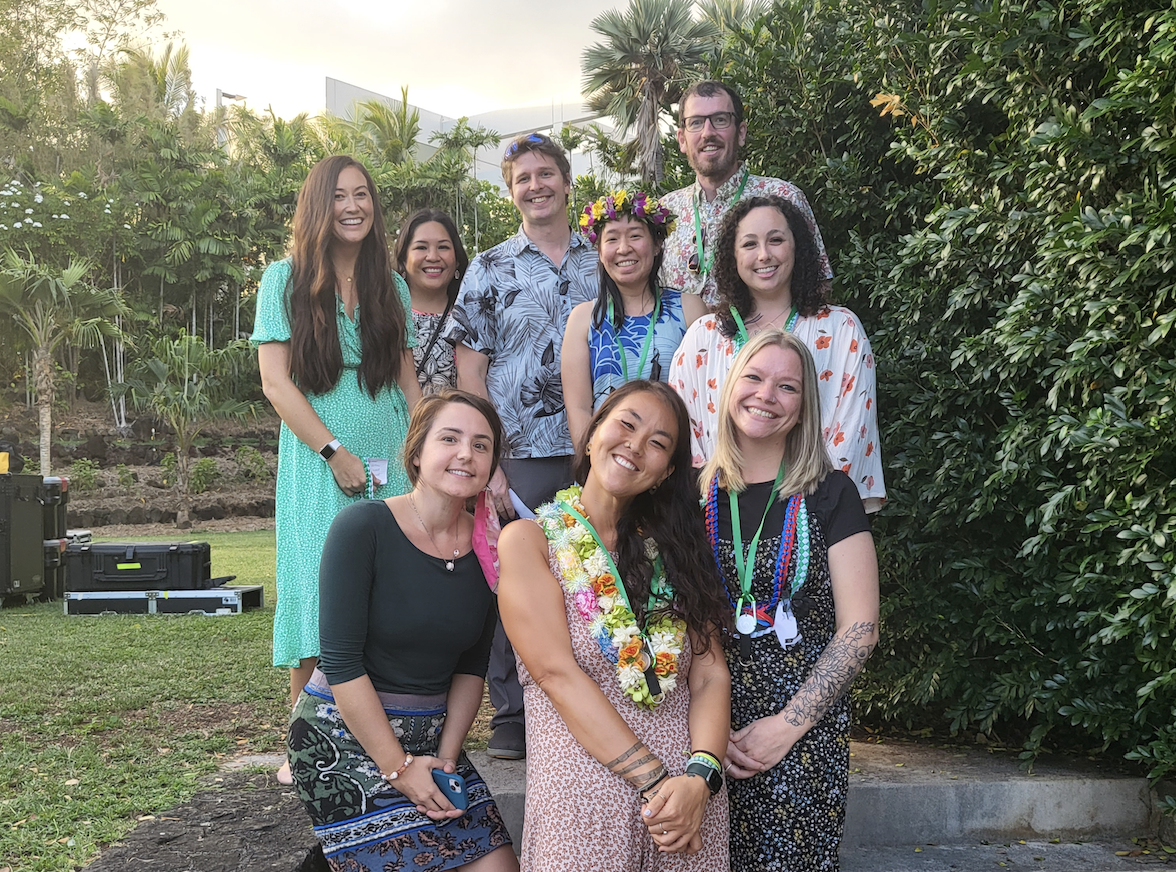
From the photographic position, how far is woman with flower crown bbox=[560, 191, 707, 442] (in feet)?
11.3

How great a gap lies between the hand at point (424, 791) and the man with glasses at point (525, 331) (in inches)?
53.6

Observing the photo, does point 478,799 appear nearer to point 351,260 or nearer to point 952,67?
point 351,260

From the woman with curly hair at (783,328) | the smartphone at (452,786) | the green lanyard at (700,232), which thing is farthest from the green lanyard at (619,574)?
the green lanyard at (700,232)

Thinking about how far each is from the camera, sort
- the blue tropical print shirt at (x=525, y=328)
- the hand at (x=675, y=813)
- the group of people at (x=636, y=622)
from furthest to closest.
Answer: the blue tropical print shirt at (x=525, y=328) < the group of people at (x=636, y=622) < the hand at (x=675, y=813)

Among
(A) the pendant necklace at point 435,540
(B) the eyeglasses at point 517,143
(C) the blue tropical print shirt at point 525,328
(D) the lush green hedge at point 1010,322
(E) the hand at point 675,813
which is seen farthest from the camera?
(B) the eyeglasses at point 517,143

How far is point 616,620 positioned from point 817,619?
1.82ft

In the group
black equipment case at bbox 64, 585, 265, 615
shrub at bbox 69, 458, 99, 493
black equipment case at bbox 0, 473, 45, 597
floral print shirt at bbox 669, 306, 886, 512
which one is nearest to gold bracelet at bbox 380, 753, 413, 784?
floral print shirt at bbox 669, 306, 886, 512

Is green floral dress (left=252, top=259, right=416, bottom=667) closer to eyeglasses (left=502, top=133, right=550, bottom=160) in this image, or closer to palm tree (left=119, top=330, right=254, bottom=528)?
eyeglasses (left=502, top=133, right=550, bottom=160)

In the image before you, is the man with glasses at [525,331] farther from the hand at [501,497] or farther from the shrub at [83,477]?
the shrub at [83,477]

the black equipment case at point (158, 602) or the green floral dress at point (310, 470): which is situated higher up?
the green floral dress at point (310, 470)

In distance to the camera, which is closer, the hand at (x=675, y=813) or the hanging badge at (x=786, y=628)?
the hand at (x=675, y=813)

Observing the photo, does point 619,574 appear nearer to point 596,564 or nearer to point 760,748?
point 596,564

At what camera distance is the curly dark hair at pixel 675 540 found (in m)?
2.39

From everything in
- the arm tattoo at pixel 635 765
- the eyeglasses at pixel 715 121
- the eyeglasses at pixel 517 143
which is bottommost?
the arm tattoo at pixel 635 765
